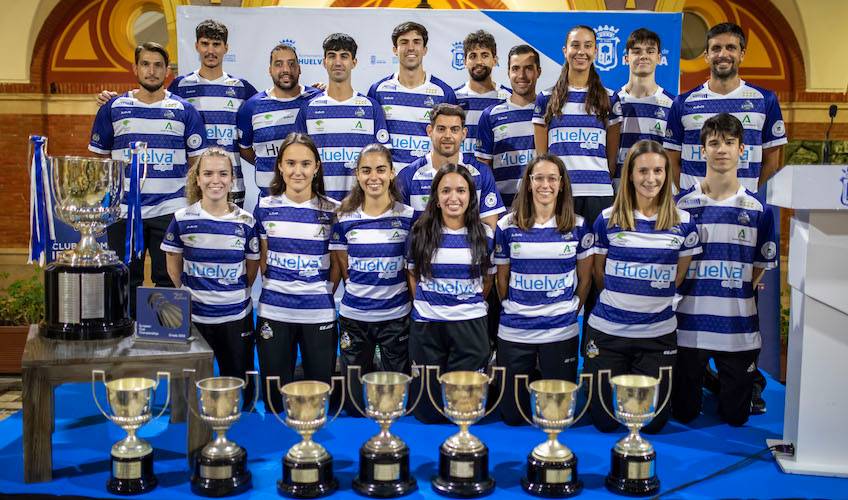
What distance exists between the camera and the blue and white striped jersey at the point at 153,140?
5211 mm

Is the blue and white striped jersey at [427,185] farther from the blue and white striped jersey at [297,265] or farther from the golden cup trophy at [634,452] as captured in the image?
the golden cup trophy at [634,452]

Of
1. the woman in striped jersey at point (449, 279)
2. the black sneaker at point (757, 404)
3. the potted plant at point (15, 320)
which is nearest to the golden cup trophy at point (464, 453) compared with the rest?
the woman in striped jersey at point (449, 279)

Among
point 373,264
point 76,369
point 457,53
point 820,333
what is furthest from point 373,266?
point 457,53

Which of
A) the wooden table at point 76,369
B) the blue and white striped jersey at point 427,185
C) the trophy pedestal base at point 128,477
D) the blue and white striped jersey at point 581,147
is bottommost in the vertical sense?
the trophy pedestal base at point 128,477

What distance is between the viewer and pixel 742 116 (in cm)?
493

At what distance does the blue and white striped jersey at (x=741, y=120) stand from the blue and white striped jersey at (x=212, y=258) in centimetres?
259

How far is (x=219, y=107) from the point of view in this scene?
5.67 metres

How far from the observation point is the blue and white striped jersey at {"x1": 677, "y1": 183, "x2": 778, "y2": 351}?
14.5 ft

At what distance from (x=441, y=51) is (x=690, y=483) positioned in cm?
442

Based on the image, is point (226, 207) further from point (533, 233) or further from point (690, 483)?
point (690, 483)

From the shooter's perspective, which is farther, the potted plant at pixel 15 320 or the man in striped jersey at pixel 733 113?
the potted plant at pixel 15 320

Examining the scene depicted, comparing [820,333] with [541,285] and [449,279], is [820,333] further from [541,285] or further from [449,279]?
[449,279]

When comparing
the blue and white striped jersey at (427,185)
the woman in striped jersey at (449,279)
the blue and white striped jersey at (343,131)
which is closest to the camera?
the woman in striped jersey at (449,279)

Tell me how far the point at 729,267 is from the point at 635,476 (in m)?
1.55
